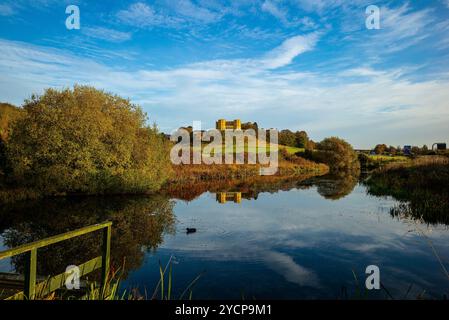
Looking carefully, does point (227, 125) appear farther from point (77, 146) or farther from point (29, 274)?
point (29, 274)

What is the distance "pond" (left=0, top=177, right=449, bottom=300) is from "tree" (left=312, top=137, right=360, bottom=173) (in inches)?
2155

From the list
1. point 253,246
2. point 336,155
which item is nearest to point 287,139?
point 336,155

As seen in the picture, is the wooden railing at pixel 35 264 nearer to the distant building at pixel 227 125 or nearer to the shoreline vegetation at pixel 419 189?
the shoreline vegetation at pixel 419 189

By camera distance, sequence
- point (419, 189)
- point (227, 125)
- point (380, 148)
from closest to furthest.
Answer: point (419, 189) < point (227, 125) < point (380, 148)

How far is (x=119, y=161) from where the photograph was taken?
27969 mm

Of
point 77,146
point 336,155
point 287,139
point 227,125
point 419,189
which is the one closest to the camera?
point 419,189

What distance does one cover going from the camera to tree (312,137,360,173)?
76375mm

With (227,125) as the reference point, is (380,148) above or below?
below

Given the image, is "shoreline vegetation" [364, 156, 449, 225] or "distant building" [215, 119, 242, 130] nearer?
"shoreline vegetation" [364, 156, 449, 225]

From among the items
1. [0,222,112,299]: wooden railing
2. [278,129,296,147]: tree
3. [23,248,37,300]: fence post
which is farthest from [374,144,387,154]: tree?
[23,248,37,300]: fence post

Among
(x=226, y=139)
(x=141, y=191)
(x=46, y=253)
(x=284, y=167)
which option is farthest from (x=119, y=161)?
(x=226, y=139)

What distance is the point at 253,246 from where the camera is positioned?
13.5 meters

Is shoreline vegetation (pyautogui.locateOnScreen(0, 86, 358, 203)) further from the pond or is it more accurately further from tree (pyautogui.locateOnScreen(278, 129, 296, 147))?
tree (pyautogui.locateOnScreen(278, 129, 296, 147))

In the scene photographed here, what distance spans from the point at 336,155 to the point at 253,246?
66.7m
